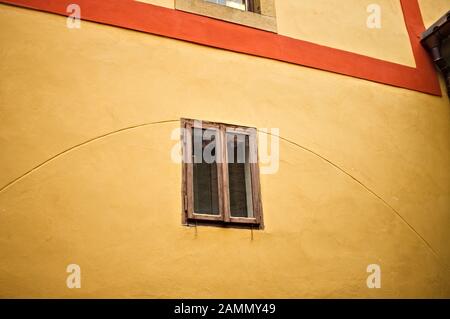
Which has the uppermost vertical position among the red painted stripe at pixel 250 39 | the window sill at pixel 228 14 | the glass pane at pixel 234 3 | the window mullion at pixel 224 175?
the glass pane at pixel 234 3

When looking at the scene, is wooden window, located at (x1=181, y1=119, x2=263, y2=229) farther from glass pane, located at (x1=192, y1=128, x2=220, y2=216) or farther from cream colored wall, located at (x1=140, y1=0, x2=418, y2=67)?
cream colored wall, located at (x1=140, y1=0, x2=418, y2=67)

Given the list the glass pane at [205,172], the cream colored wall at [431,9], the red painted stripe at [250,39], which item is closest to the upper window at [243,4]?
the red painted stripe at [250,39]

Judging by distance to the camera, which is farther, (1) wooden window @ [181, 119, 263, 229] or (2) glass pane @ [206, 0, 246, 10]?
(2) glass pane @ [206, 0, 246, 10]

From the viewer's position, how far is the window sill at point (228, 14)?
5707mm

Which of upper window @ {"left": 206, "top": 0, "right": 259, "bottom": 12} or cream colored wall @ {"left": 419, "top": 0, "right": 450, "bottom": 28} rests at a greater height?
cream colored wall @ {"left": 419, "top": 0, "right": 450, "bottom": 28}

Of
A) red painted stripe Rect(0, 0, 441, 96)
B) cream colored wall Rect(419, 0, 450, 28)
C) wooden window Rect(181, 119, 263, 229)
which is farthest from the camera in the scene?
cream colored wall Rect(419, 0, 450, 28)

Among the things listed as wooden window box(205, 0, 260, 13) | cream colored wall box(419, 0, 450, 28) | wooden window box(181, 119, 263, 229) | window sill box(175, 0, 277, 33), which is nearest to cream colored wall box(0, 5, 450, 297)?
wooden window box(181, 119, 263, 229)

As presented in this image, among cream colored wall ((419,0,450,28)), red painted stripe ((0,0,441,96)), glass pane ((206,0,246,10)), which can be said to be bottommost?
red painted stripe ((0,0,441,96))

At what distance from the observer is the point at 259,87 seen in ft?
18.6

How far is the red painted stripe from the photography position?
207 inches

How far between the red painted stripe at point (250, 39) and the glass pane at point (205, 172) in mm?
1212

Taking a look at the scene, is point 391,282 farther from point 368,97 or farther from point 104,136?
point 104,136

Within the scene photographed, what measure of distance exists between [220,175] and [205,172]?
0.16m

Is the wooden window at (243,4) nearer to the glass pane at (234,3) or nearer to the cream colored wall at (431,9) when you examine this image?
the glass pane at (234,3)
